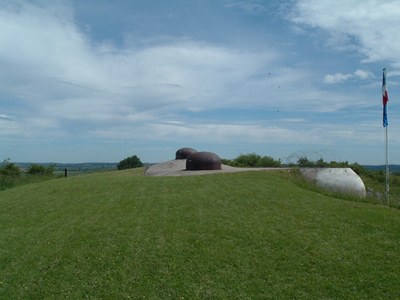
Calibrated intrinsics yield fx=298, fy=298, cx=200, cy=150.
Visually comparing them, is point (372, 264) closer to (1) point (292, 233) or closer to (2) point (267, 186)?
(1) point (292, 233)

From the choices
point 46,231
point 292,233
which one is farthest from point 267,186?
point 46,231

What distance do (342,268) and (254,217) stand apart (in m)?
2.65

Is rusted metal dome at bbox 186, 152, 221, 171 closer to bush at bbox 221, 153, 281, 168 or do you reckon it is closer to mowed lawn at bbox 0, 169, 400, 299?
bush at bbox 221, 153, 281, 168

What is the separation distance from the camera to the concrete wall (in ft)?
37.1

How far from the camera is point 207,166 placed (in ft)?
61.6

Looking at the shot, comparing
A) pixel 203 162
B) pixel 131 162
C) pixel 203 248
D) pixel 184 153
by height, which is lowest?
pixel 203 248

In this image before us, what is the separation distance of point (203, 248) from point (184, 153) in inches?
783

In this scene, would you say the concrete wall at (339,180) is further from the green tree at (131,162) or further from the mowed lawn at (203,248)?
the green tree at (131,162)

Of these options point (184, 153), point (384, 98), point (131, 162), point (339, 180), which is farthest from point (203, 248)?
point (131, 162)

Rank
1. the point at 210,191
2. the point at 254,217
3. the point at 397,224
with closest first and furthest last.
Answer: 1. the point at 397,224
2. the point at 254,217
3. the point at 210,191

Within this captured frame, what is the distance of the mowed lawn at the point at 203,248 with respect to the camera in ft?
A: 16.7

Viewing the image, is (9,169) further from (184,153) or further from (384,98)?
(384,98)

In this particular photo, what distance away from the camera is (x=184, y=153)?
25953 mm

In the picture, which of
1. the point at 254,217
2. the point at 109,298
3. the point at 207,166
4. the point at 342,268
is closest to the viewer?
the point at 109,298
